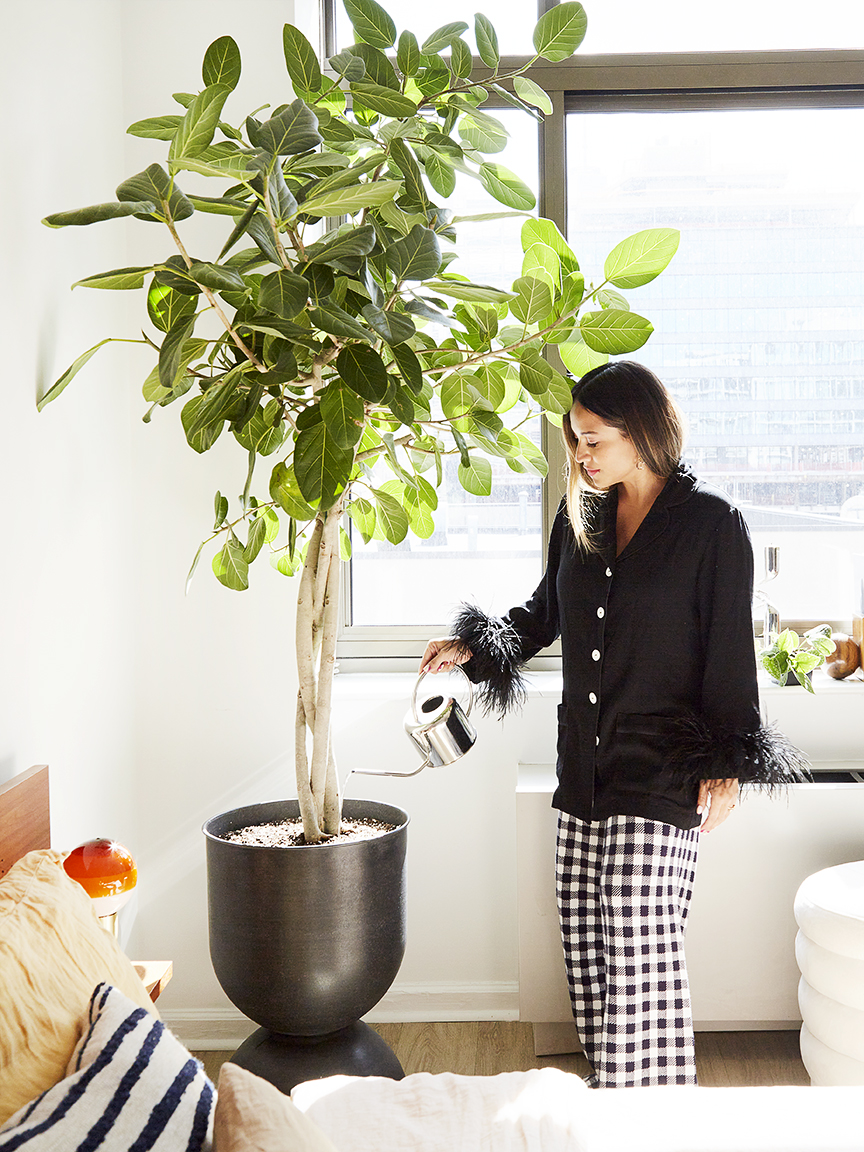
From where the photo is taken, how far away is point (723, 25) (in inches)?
99.9

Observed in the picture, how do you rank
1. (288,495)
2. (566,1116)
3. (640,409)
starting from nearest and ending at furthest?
(566,1116) < (288,495) < (640,409)

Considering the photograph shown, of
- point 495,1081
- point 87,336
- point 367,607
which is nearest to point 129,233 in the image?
point 87,336

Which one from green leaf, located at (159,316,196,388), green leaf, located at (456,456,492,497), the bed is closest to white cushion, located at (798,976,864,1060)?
the bed

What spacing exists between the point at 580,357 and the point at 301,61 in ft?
2.10

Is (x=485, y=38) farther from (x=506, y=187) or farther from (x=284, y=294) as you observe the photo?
(x=284, y=294)

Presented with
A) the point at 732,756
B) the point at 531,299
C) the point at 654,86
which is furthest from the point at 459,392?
the point at 654,86

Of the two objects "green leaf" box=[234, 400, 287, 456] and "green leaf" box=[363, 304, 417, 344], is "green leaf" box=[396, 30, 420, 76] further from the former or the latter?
"green leaf" box=[234, 400, 287, 456]

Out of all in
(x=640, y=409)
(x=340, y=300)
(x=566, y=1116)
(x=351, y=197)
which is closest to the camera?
(x=566, y=1116)

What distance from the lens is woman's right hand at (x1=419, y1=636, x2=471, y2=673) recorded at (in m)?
2.04

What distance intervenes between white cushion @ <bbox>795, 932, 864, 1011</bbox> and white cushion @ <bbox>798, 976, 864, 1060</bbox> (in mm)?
16

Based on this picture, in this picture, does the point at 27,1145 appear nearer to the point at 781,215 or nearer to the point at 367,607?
the point at 367,607

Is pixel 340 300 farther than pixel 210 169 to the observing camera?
Yes

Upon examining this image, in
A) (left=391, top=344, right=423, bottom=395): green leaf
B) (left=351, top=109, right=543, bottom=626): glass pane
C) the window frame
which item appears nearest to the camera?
(left=391, top=344, right=423, bottom=395): green leaf

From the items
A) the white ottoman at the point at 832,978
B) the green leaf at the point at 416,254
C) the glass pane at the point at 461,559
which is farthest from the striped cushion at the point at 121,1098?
the glass pane at the point at 461,559
